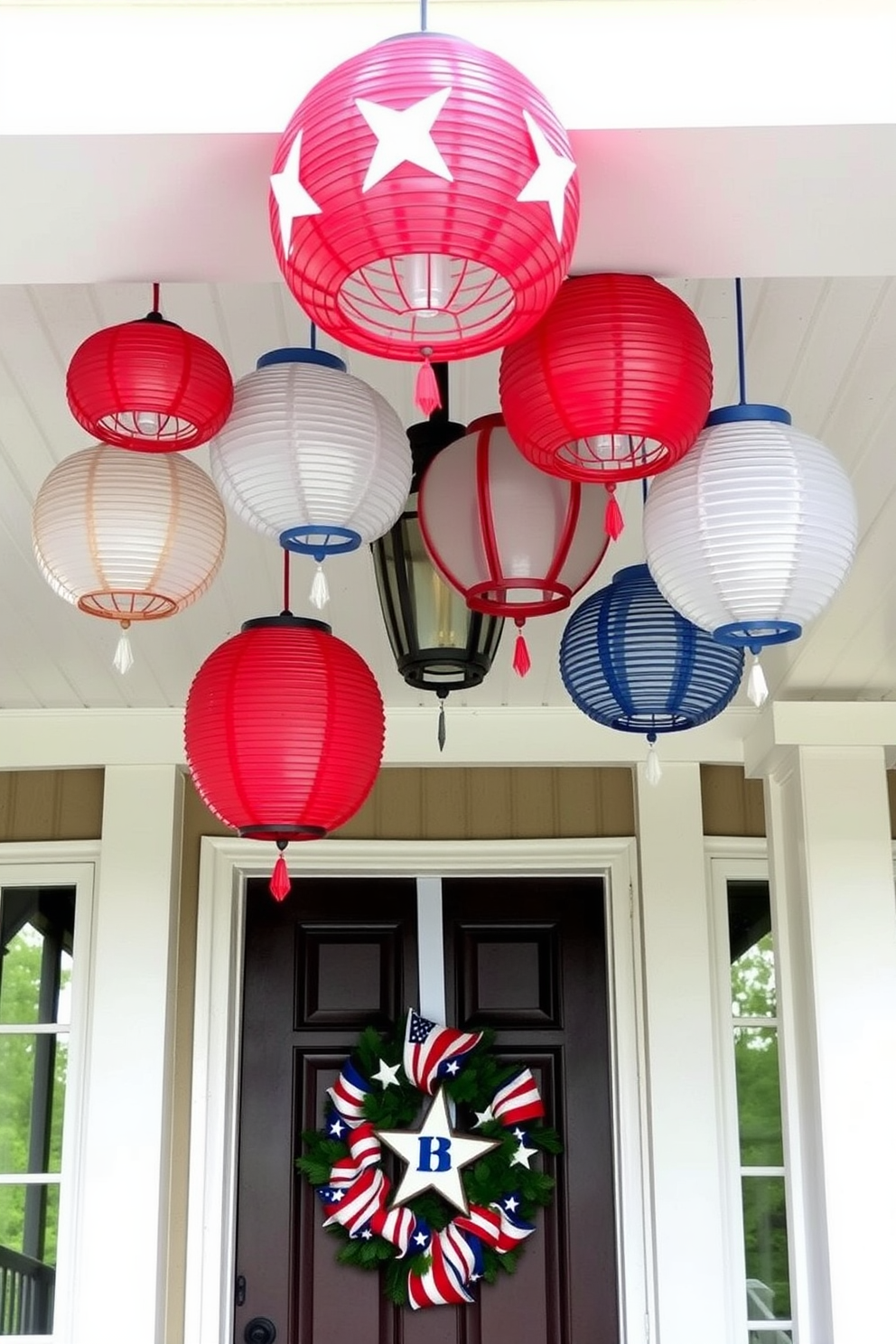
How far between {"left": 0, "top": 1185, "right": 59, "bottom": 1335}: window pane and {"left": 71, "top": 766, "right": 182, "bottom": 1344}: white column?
0.19 m

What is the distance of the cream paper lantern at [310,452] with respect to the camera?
152 cm

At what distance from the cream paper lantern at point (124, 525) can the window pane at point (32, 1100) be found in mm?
2320

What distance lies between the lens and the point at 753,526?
4.87ft

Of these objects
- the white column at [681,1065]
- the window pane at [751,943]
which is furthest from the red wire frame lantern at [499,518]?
the window pane at [751,943]

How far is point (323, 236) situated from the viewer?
1.08 metres

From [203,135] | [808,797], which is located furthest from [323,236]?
[808,797]

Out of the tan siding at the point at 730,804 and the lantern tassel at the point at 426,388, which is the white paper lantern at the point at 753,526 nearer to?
the lantern tassel at the point at 426,388

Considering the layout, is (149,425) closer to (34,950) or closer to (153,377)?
(153,377)

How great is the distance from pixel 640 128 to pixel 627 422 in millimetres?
272

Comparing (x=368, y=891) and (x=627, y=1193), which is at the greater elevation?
(x=368, y=891)

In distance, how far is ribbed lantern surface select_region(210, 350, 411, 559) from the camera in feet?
4.99

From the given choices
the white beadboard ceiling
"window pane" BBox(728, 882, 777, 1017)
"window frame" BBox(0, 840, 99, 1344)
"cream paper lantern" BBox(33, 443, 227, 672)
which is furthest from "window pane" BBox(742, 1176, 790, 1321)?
"cream paper lantern" BBox(33, 443, 227, 672)

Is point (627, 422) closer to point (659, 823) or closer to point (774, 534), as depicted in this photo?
point (774, 534)

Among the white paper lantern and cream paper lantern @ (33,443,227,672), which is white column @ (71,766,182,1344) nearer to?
cream paper lantern @ (33,443,227,672)
